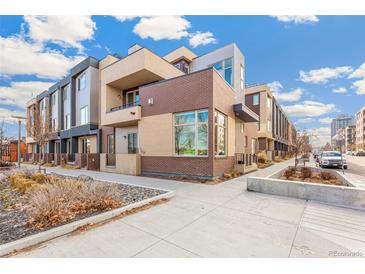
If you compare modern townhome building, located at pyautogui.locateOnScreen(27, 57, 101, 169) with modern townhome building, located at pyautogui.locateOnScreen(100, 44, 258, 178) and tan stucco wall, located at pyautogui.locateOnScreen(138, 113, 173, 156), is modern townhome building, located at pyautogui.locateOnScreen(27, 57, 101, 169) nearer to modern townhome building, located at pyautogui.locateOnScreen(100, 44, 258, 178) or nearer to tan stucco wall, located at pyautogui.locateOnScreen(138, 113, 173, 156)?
modern townhome building, located at pyautogui.locateOnScreen(100, 44, 258, 178)

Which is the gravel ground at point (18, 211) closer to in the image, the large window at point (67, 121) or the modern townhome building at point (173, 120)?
the modern townhome building at point (173, 120)

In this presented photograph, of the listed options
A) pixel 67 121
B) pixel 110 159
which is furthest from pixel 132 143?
pixel 67 121

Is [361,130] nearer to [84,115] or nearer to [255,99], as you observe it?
[255,99]

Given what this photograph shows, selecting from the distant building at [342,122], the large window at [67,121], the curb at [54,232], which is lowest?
the curb at [54,232]

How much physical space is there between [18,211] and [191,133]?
25.0ft

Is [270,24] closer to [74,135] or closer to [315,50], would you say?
[315,50]

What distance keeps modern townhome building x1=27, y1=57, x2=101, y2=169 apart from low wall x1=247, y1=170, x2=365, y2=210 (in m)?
13.8

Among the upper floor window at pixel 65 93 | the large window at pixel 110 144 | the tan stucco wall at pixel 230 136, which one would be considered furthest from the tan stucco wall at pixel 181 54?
the upper floor window at pixel 65 93

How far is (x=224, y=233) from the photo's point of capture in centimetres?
379

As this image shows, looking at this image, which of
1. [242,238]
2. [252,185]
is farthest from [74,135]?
[242,238]

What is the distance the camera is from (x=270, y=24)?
7.88 m

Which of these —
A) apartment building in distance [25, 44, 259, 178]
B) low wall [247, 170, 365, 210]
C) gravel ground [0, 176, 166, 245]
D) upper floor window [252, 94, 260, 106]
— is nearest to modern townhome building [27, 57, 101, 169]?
apartment building in distance [25, 44, 259, 178]

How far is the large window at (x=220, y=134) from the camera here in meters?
10.2

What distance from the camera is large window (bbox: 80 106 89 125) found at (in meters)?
18.7
